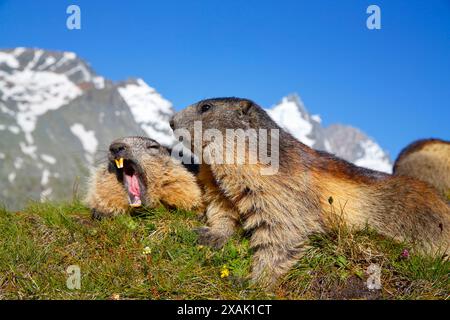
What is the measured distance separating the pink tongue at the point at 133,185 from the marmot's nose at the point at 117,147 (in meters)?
0.47

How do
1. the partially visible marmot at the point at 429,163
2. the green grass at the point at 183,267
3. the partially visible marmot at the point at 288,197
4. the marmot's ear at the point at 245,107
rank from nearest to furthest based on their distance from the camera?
the green grass at the point at 183,267 < the partially visible marmot at the point at 288,197 < the marmot's ear at the point at 245,107 < the partially visible marmot at the point at 429,163

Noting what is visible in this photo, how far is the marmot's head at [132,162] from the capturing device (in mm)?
8812

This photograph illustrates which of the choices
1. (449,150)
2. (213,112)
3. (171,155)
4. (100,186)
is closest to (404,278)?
(213,112)

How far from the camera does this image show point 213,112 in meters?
7.77

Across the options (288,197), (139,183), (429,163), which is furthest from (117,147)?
(429,163)

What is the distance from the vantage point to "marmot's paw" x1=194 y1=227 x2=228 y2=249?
296 inches

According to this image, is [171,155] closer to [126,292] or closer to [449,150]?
[126,292]

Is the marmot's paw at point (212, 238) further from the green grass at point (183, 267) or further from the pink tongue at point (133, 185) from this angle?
the pink tongue at point (133, 185)

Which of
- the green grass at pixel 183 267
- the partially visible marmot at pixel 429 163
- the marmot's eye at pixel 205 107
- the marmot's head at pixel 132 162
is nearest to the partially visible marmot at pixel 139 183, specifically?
the marmot's head at pixel 132 162

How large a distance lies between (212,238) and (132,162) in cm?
229

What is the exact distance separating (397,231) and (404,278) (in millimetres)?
1016

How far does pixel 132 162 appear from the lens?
8.95m

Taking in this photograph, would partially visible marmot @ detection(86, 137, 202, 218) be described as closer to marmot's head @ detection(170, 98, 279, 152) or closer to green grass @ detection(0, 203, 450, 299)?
green grass @ detection(0, 203, 450, 299)

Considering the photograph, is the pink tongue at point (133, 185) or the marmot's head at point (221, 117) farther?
the pink tongue at point (133, 185)
